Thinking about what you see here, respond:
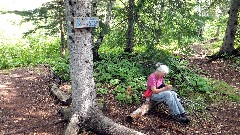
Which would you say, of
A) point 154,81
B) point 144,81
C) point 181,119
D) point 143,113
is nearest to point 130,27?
point 144,81

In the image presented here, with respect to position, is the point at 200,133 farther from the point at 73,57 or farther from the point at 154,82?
the point at 73,57

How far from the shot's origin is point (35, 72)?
1126 cm

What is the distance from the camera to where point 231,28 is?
13164mm

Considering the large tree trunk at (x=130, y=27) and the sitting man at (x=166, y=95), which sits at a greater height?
the large tree trunk at (x=130, y=27)

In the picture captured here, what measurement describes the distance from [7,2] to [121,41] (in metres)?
25.4

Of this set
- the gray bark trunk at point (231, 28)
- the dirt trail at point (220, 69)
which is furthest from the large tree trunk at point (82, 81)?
the gray bark trunk at point (231, 28)

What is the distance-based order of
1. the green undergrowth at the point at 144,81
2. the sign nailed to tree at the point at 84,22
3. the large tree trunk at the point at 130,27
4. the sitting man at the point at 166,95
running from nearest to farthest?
the sign nailed to tree at the point at 84,22
the sitting man at the point at 166,95
the green undergrowth at the point at 144,81
the large tree trunk at the point at 130,27

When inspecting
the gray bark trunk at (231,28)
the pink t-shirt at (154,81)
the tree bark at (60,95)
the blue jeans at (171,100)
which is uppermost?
the gray bark trunk at (231,28)

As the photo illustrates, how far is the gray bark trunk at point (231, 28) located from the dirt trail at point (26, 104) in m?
8.14

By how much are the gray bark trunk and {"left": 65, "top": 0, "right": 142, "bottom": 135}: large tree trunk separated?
9.60 meters

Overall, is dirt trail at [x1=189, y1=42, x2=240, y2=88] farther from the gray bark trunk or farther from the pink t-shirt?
the pink t-shirt

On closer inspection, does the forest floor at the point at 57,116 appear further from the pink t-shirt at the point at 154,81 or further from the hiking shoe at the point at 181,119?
the pink t-shirt at the point at 154,81

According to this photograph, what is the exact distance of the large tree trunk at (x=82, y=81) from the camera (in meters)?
5.02

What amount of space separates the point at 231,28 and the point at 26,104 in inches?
382
